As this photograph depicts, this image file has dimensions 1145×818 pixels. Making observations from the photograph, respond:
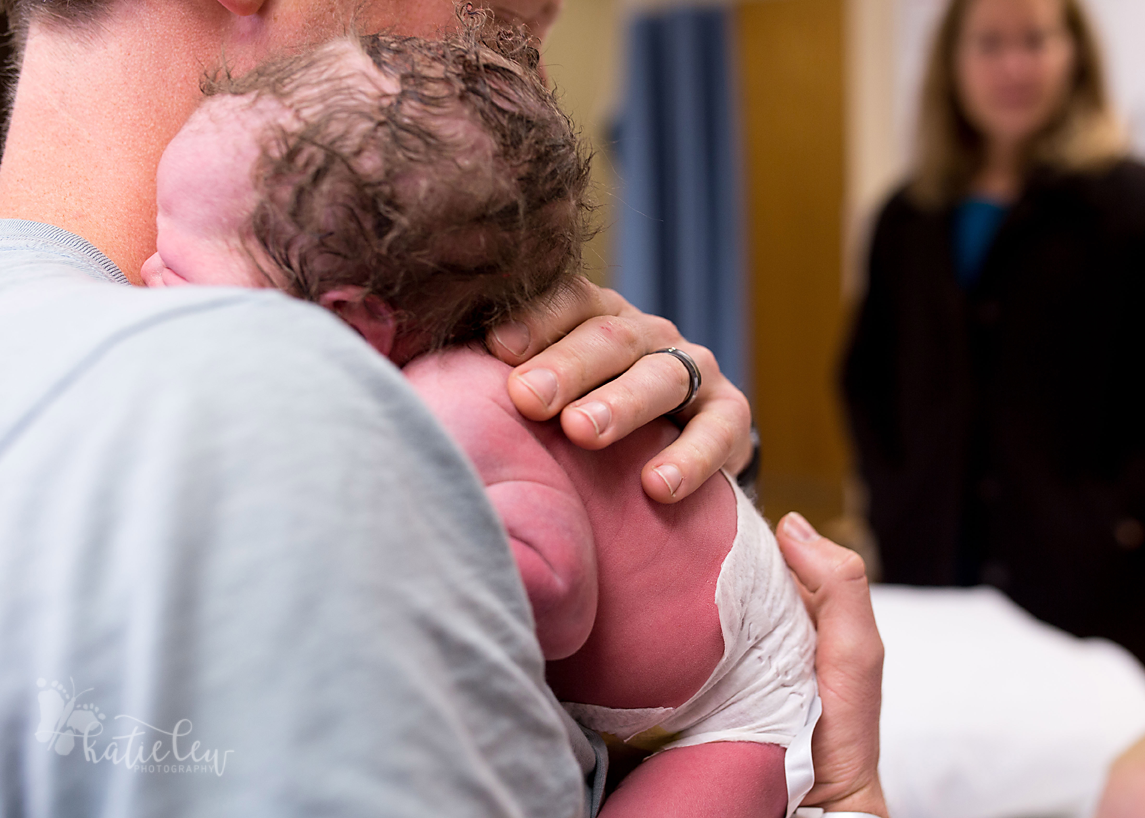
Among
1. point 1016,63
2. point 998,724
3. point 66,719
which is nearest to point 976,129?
point 1016,63

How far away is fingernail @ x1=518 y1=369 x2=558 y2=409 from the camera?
27.5 inches

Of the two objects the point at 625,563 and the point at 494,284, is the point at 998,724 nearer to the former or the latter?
the point at 625,563

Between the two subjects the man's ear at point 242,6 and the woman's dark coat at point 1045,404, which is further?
the woman's dark coat at point 1045,404

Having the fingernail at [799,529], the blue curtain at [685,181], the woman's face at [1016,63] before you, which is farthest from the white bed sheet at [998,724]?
the blue curtain at [685,181]

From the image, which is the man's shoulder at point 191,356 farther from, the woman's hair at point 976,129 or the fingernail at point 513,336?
the woman's hair at point 976,129

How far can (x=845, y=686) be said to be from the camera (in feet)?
3.03

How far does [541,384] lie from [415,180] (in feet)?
0.58

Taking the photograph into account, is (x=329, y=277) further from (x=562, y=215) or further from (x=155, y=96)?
(x=155, y=96)

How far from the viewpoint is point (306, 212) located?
679 mm

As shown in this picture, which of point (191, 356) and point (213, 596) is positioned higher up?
point (191, 356)

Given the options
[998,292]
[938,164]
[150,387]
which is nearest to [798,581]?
[150,387]

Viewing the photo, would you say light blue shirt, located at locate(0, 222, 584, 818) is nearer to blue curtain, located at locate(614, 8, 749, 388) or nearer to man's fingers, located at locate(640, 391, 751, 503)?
man's fingers, located at locate(640, 391, 751, 503)

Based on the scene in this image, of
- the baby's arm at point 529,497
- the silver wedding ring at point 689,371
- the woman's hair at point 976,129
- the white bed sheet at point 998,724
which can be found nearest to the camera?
the baby's arm at point 529,497

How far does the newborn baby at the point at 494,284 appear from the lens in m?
0.67
